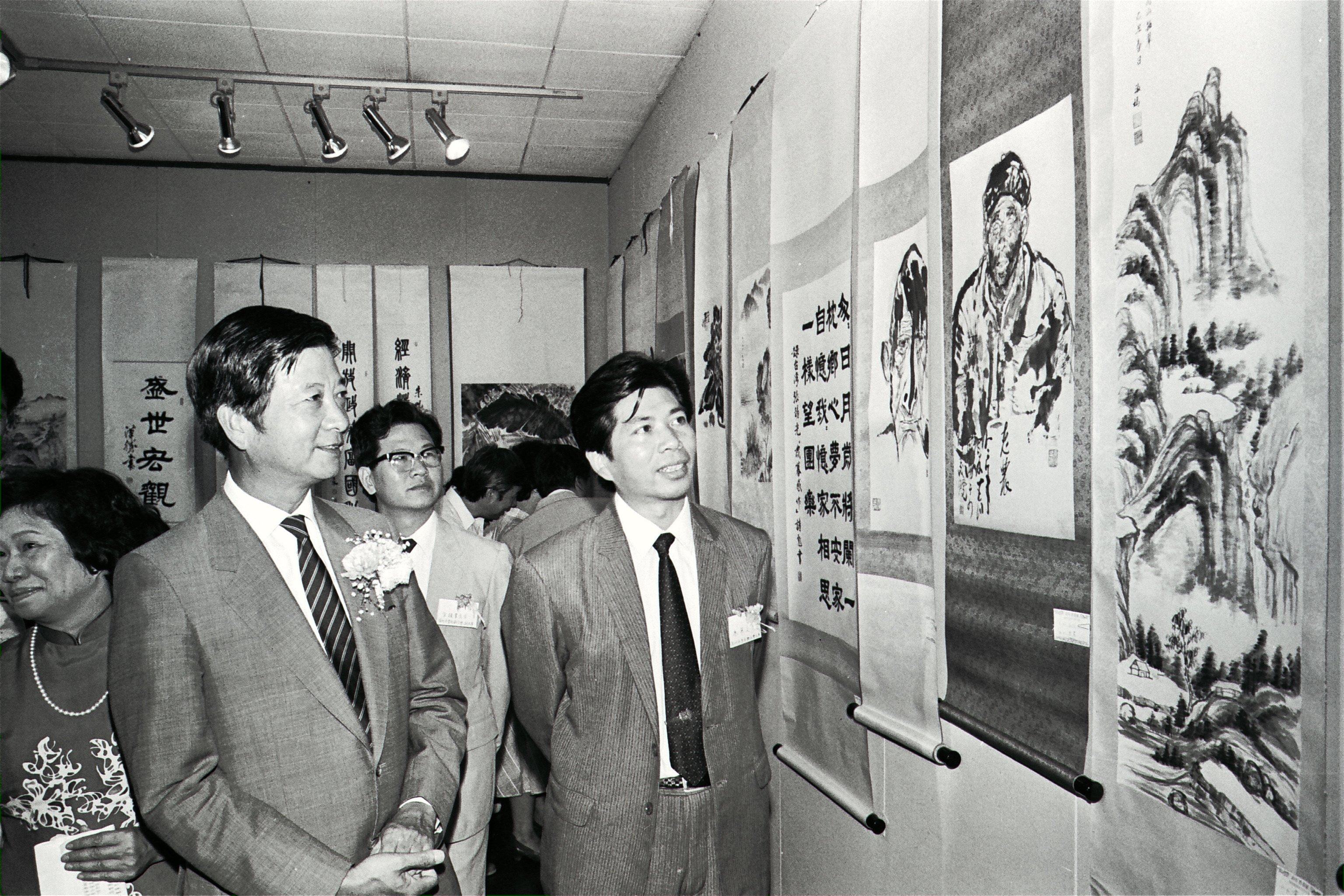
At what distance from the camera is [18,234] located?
17.7 feet

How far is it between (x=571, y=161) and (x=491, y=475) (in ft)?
8.51

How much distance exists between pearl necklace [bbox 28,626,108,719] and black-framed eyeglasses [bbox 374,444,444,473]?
120 centimetres

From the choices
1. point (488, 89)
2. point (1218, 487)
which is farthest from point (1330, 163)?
point (488, 89)

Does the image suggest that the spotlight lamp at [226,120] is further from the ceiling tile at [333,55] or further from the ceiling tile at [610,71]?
the ceiling tile at [610,71]

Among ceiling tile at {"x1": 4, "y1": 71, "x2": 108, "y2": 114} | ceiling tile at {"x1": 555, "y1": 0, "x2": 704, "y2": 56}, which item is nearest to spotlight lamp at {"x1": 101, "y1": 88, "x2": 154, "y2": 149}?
ceiling tile at {"x1": 4, "y1": 71, "x2": 108, "y2": 114}

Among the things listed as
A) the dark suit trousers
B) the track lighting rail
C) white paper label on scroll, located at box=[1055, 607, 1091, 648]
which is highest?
the track lighting rail

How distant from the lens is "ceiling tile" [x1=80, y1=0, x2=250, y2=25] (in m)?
3.63

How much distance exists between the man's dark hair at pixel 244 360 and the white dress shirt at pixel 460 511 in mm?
2329

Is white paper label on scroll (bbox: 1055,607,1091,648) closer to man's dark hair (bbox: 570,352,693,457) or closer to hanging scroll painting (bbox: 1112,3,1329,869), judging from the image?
hanging scroll painting (bbox: 1112,3,1329,869)

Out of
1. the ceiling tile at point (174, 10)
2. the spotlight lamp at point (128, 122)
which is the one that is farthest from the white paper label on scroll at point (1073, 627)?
the spotlight lamp at point (128, 122)

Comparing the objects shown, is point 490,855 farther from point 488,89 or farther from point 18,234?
point 18,234

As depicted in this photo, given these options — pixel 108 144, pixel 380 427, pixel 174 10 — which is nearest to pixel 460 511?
pixel 380 427

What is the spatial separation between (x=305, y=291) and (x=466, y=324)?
0.93 meters

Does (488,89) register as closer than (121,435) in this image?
Yes
